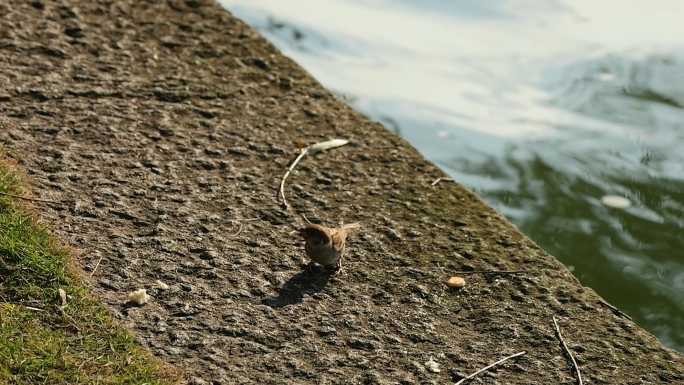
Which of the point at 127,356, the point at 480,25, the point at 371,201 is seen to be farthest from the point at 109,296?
the point at 480,25

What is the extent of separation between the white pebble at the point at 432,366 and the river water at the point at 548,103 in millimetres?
1635

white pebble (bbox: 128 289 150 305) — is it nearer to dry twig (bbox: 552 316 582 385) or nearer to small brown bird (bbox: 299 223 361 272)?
small brown bird (bbox: 299 223 361 272)

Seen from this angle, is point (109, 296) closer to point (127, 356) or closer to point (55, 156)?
point (127, 356)

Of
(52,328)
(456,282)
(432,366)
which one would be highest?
(456,282)

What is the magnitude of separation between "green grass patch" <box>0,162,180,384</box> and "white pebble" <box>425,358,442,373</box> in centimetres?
84

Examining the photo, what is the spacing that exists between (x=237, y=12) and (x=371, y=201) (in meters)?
3.25

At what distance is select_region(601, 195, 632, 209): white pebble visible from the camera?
5.64m

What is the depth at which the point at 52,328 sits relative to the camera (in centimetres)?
320

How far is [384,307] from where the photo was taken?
3.62m

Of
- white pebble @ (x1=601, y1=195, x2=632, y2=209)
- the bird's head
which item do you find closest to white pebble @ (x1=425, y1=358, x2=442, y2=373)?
the bird's head

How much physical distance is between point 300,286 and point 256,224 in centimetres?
44

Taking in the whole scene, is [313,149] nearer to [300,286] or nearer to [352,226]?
[352,226]

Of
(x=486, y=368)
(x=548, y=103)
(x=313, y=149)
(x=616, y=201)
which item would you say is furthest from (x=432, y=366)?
(x=548, y=103)

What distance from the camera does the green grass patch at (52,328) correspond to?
3.01m
